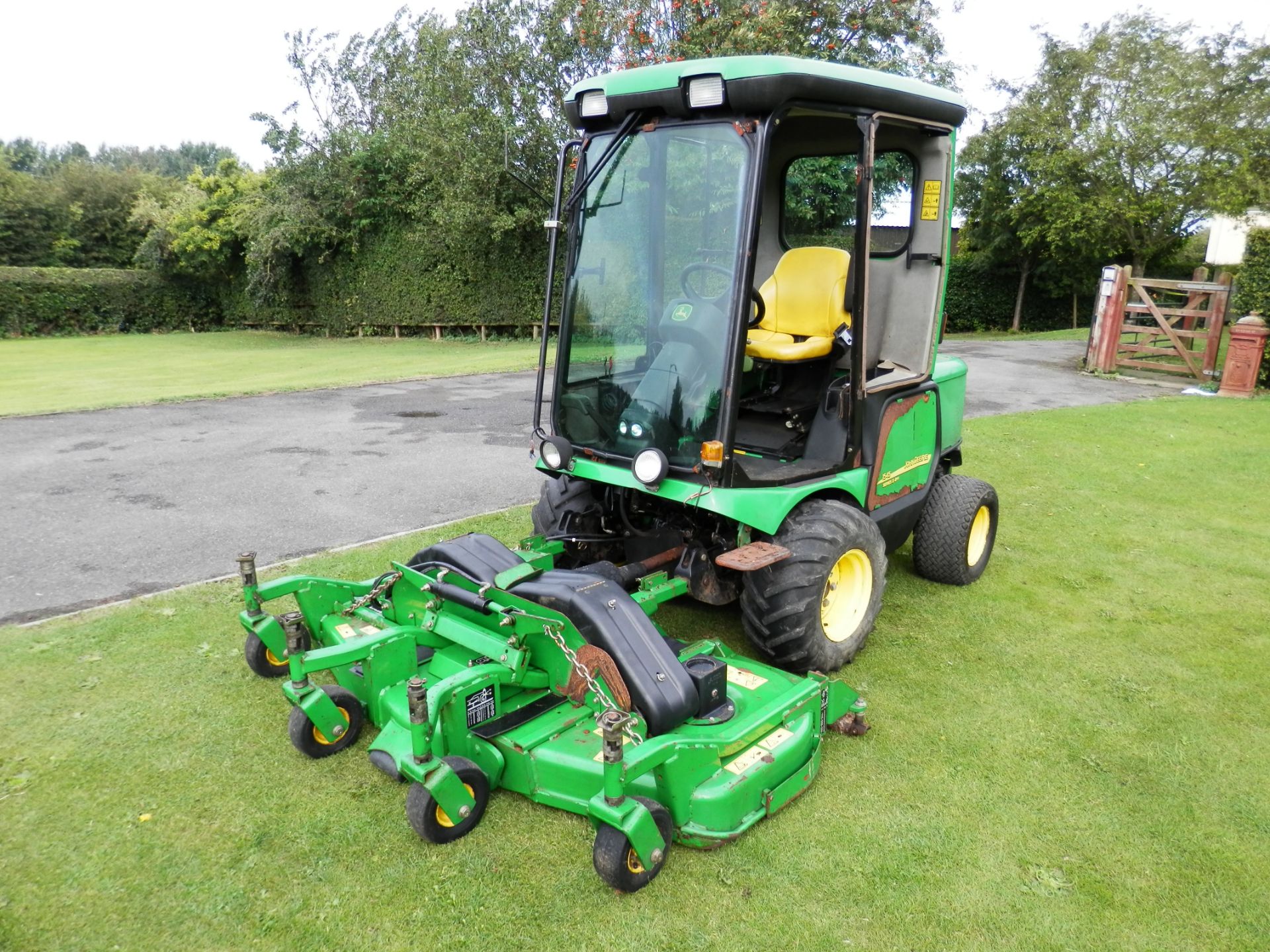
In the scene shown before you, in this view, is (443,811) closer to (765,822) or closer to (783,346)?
(765,822)

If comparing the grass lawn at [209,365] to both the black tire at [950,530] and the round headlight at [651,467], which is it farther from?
the black tire at [950,530]

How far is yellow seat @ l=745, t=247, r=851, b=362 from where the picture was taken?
173 inches

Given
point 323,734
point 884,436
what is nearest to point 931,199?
point 884,436

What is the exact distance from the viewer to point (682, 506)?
400cm

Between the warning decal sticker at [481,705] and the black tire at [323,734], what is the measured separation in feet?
2.03

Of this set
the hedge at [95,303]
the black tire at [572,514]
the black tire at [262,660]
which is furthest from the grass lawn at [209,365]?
the black tire at [572,514]

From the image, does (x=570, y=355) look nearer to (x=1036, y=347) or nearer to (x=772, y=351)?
(x=772, y=351)

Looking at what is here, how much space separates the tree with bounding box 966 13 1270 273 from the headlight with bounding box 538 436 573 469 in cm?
1788

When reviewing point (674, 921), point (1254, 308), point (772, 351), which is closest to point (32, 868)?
point (674, 921)

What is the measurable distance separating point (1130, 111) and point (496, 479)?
18645 millimetres

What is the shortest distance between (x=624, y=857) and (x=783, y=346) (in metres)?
2.73

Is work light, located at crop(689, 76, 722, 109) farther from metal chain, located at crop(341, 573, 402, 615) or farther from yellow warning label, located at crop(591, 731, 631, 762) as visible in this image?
yellow warning label, located at crop(591, 731, 631, 762)

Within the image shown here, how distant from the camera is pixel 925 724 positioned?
3658mm

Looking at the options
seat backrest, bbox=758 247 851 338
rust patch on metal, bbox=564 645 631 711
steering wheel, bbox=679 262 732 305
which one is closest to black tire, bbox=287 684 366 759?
rust patch on metal, bbox=564 645 631 711
